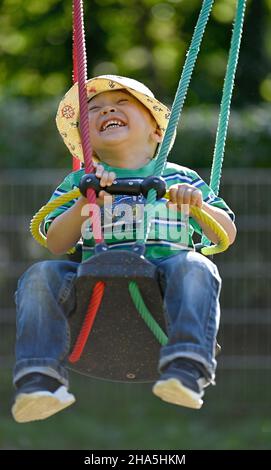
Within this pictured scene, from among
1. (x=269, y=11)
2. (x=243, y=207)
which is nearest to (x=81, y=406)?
(x=243, y=207)

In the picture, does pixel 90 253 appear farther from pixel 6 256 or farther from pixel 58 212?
pixel 6 256

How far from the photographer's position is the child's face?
14.0 feet

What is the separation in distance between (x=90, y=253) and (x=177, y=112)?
1.68 feet

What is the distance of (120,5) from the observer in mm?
13547

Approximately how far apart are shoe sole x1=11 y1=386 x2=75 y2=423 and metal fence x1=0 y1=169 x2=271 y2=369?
546cm

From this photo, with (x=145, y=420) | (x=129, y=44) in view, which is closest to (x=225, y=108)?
(x=145, y=420)

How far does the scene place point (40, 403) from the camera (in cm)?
380

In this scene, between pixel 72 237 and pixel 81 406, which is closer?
pixel 72 237

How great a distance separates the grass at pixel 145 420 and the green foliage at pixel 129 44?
3.85 meters

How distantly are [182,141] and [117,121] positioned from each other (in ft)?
19.1

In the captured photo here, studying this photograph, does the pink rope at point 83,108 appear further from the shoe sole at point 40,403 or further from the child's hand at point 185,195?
the shoe sole at point 40,403

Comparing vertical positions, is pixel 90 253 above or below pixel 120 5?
below

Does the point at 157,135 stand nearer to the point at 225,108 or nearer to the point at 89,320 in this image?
the point at 225,108

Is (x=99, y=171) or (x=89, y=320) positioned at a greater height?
(x=99, y=171)
